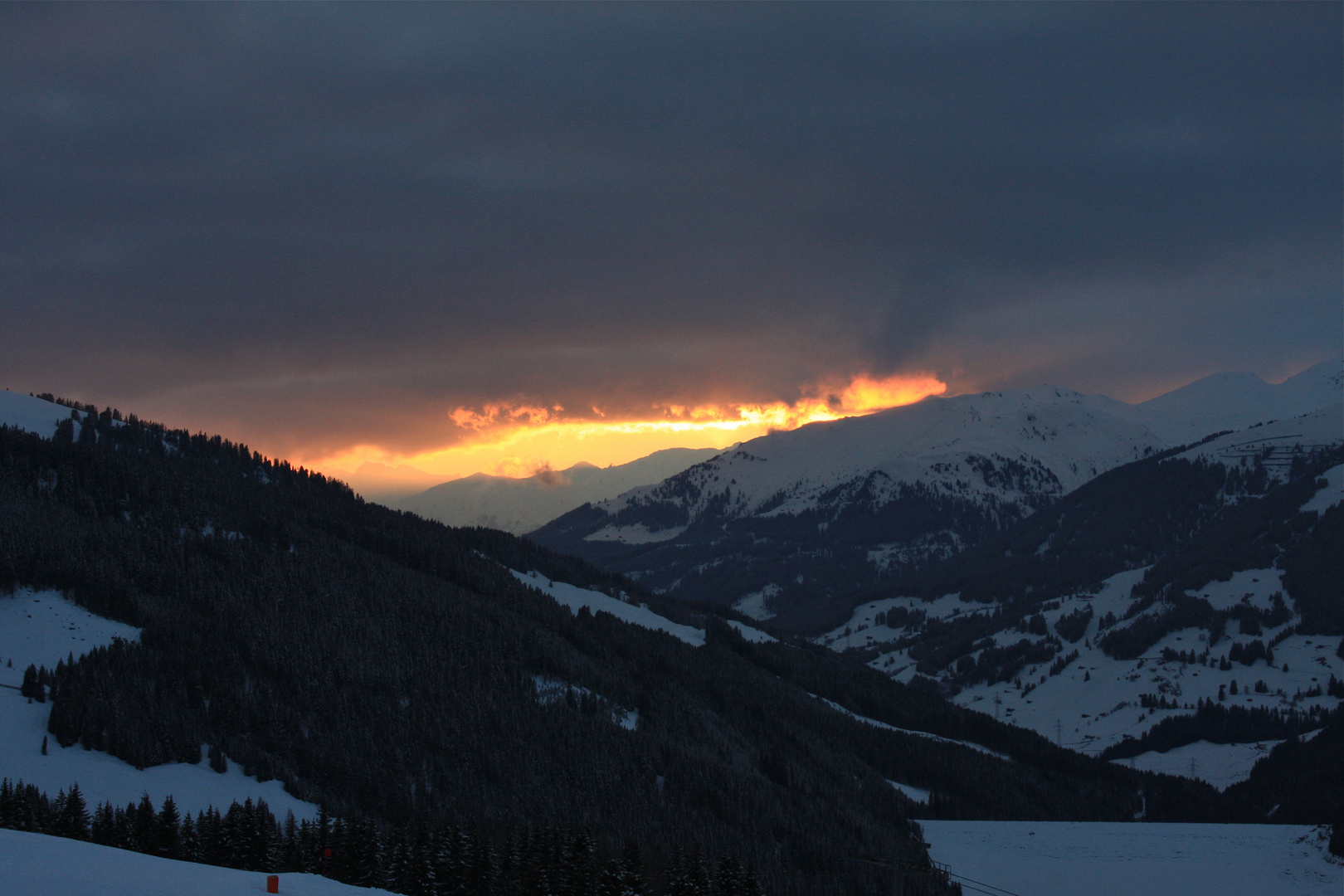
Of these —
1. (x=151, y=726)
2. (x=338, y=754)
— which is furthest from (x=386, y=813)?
(x=151, y=726)


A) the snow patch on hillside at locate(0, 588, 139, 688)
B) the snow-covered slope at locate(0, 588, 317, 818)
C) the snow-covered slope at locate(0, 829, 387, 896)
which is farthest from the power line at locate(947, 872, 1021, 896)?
the snow patch on hillside at locate(0, 588, 139, 688)

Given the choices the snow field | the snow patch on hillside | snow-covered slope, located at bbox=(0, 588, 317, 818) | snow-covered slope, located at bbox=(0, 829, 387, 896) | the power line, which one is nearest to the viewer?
snow-covered slope, located at bbox=(0, 829, 387, 896)

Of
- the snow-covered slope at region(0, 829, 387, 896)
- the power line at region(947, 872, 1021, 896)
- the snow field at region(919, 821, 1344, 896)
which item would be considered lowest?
the power line at region(947, 872, 1021, 896)

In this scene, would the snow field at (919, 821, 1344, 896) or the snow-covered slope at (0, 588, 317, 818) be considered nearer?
the snow-covered slope at (0, 588, 317, 818)

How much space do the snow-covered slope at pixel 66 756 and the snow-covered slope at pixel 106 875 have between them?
5803cm

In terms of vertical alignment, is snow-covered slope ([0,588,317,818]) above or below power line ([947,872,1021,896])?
above

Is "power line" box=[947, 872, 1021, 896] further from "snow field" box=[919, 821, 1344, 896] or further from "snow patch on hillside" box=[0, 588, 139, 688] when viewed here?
"snow patch on hillside" box=[0, 588, 139, 688]

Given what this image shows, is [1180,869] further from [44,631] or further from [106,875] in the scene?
[44,631]

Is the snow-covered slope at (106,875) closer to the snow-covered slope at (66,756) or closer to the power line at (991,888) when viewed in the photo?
the snow-covered slope at (66,756)

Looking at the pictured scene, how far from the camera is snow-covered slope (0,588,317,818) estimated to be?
140625 mm

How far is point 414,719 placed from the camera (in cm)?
19212

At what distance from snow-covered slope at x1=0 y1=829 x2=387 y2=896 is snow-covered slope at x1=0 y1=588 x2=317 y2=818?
5803 cm

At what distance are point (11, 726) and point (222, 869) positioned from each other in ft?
277

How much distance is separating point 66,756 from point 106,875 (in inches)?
3621
